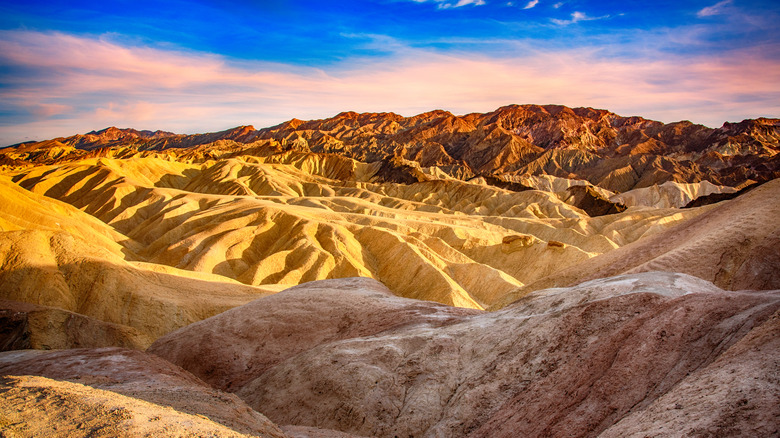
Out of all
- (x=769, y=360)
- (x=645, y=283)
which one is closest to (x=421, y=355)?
(x=645, y=283)

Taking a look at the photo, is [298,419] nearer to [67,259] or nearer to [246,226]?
[67,259]

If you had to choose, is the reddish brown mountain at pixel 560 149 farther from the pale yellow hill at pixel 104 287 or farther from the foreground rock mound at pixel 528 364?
the foreground rock mound at pixel 528 364

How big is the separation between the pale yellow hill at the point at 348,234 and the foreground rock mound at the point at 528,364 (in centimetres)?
1849

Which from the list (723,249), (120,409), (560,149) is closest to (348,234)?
(723,249)

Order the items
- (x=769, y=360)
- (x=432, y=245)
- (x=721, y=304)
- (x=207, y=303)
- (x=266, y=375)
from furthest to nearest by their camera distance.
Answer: (x=432, y=245)
(x=207, y=303)
(x=266, y=375)
(x=721, y=304)
(x=769, y=360)

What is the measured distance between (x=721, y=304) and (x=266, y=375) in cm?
1050

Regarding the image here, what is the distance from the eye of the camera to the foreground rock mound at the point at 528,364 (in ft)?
19.0

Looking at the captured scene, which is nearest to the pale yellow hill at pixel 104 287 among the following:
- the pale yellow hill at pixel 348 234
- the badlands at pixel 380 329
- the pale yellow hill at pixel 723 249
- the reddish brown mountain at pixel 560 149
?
the badlands at pixel 380 329

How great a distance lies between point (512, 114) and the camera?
6663 inches

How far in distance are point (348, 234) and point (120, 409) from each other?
1406 inches

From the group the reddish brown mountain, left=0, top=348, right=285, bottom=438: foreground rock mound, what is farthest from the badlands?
the reddish brown mountain

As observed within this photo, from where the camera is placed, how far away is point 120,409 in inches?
221

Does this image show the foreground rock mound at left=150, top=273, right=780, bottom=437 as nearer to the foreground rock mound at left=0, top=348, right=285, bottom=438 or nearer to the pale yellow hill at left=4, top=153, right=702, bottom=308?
the foreground rock mound at left=0, top=348, right=285, bottom=438

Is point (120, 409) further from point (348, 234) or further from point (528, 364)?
point (348, 234)
